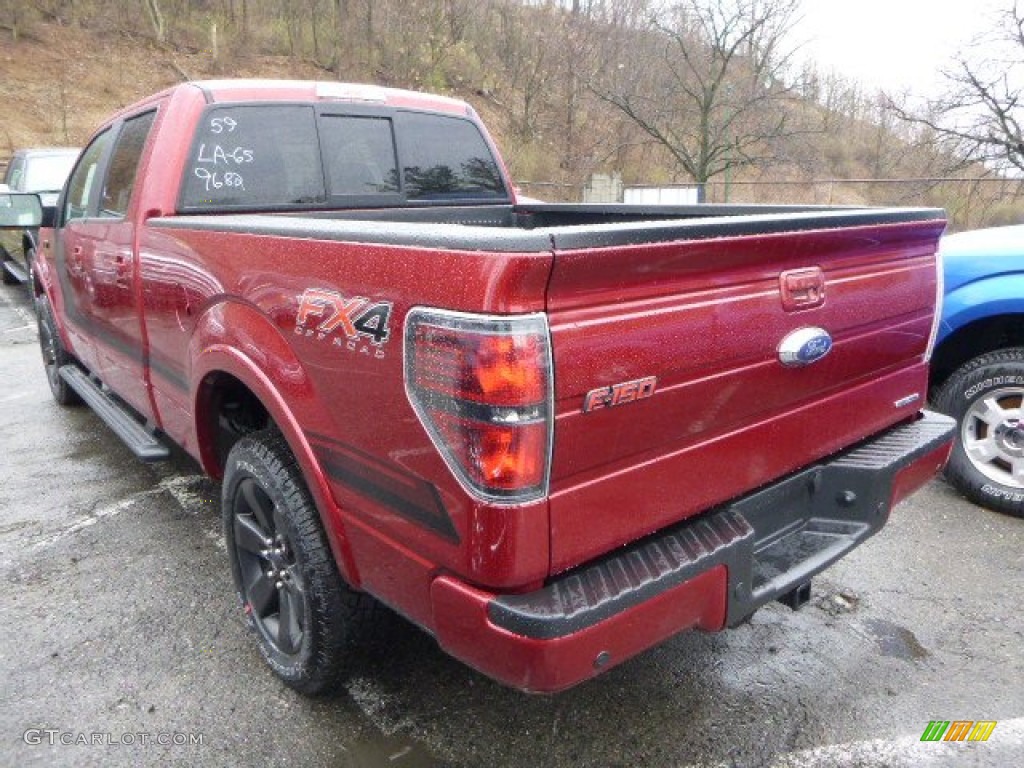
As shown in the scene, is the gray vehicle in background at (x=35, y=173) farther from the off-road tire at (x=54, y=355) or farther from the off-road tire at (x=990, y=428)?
the off-road tire at (x=990, y=428)

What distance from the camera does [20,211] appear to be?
4391 mm

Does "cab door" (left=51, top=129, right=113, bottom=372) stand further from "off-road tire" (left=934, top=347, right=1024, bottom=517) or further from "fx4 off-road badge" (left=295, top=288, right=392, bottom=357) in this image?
"off-road tire" (left=934, top=347, right=1024, bottom=517)

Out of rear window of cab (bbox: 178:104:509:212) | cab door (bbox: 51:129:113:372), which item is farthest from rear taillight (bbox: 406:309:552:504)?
cab door (bbox: 51:129:113:372)

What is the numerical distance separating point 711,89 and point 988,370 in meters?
21.4

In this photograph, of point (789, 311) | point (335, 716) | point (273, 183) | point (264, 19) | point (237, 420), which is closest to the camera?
point (789, 311)

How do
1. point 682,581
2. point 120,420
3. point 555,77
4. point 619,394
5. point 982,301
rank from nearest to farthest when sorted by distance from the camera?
point 619,394 → point 682,581 → point 982,301 → point 120,420 → point 555,77

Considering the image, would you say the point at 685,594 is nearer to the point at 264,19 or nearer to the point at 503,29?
the point at 264,19

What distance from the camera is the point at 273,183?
3293 mm

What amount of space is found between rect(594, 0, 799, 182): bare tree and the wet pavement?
2126 centimetres

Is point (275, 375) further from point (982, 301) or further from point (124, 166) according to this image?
point (982, 301)

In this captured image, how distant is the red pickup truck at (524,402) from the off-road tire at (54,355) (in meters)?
2.78

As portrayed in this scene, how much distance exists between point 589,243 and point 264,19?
3321 cm

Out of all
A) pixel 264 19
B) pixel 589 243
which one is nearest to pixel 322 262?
pixel 589 243

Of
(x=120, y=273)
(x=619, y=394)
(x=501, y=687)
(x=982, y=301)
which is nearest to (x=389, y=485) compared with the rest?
(x=619, y=394)
